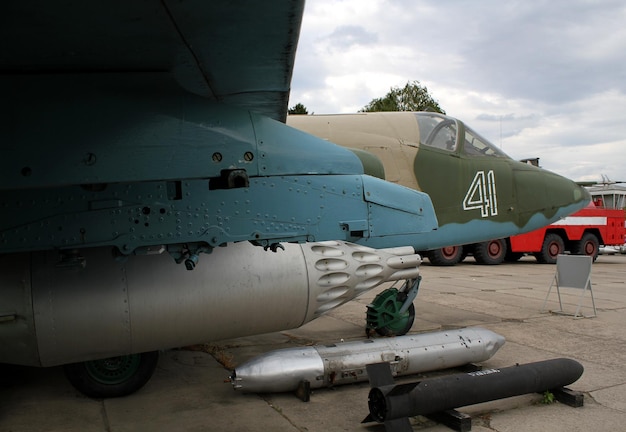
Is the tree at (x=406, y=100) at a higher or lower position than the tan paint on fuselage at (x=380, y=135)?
higher

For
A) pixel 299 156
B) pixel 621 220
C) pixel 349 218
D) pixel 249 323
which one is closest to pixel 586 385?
pixel 349 218

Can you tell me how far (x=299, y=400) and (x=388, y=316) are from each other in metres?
2.29

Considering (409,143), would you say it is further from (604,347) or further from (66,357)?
(66,357)

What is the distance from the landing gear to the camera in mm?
6715

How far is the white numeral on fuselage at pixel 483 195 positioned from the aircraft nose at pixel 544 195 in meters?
0.40

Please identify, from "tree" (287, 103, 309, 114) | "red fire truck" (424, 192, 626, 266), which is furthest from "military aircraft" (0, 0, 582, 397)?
"tree" (287, 103, 309, 114)

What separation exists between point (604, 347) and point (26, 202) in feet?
Result: 21.0

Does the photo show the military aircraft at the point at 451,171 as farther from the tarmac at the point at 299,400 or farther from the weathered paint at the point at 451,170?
the tarmac at the point at 299,400

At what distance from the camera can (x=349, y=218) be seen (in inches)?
190

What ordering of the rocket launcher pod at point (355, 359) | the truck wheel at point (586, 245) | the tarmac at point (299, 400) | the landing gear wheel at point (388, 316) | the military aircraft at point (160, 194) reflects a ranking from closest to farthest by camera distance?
the military aircraft at point (160, 194)
the tarmac at point (299, 400)
the rocket launcher pod at point (355, 359)
the landing gear wheel at point (388, 316)
the truck wheel at point (586, 245)

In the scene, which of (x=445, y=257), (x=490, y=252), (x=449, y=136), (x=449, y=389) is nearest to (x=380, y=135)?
(x=449, y=136)

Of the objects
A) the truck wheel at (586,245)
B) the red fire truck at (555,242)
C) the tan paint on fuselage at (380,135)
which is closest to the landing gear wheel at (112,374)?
the tan paint on fuselage at (380,135)

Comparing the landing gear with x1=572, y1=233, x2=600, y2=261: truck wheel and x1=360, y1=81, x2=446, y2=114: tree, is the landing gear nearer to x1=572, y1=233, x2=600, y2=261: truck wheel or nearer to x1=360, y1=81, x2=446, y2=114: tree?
x1=572, y1=233, x2=600, y2=261: truck wheel

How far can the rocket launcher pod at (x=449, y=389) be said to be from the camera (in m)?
3.90
